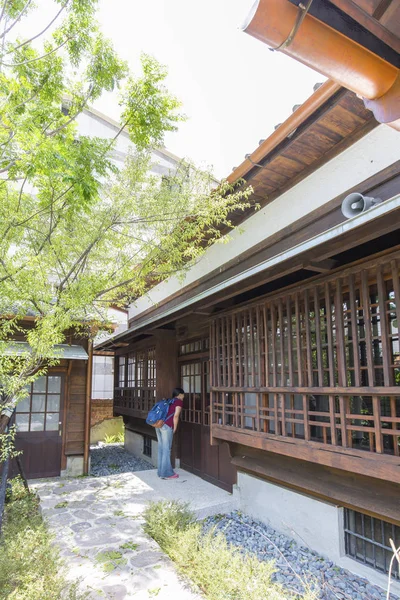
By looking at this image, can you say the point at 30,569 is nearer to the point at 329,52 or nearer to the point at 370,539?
the point at 370,539

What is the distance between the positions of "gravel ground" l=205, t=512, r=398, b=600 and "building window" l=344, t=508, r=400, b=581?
0.23 m

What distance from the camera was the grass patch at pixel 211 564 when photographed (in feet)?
11.2

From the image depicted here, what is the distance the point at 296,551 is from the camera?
16.5ft

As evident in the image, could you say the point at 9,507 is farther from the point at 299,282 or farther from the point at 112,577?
the point at 299,282

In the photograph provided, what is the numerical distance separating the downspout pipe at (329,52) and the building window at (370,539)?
4563mm

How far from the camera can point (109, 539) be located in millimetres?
4973

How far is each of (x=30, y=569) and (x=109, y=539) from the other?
1686mm

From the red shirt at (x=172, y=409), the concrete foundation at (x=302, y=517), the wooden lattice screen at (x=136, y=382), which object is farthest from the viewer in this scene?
the wooden lattice screen at (x=136, y=382)

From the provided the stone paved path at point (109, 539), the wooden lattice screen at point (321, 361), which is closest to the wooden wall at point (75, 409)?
the stone paved path at point (109, 539)

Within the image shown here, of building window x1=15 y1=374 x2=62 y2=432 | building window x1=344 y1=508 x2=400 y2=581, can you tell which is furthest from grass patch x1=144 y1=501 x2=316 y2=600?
building window x1=15 y1=374 x2=62 y2=432

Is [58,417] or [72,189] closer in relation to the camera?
[72,189]

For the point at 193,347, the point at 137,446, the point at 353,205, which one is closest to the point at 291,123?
the point at 353,205

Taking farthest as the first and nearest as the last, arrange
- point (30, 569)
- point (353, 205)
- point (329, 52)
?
point (353, 205) → point (30, 569) → point (329, 52)

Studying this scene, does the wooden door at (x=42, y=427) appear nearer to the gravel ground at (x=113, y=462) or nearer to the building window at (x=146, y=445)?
the gravel ground at (x=113, y=462)
